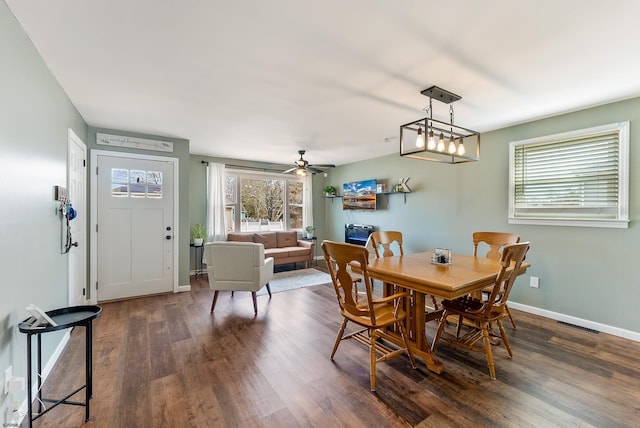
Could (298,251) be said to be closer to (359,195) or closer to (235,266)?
(359,195)

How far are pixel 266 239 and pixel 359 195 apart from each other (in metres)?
2.34

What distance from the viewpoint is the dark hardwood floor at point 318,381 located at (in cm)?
173

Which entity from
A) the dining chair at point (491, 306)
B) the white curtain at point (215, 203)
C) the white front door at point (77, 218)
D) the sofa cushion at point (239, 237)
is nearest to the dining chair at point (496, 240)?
the dining chair at point (491, 306)

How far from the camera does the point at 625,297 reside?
2.85 meters

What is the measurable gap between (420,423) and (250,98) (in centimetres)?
307

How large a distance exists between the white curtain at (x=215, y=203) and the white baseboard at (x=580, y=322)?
17.3ft

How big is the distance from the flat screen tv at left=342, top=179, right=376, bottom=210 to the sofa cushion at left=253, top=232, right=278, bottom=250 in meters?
1.84

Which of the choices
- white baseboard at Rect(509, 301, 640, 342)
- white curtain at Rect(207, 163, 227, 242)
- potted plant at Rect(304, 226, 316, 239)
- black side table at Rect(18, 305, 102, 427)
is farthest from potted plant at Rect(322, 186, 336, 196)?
black side table at Rect(18, 305, 102, 427)

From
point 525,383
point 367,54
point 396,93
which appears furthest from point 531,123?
point 525,383

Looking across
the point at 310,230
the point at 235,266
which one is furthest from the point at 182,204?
the point at 310,230

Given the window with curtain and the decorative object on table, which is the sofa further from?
the decorative object on table

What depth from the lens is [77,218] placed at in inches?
131

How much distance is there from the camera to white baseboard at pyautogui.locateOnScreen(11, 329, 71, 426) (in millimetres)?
1626

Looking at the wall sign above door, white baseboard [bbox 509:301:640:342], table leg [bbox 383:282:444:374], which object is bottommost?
white baseboard [bbox 509:301:640:342]
